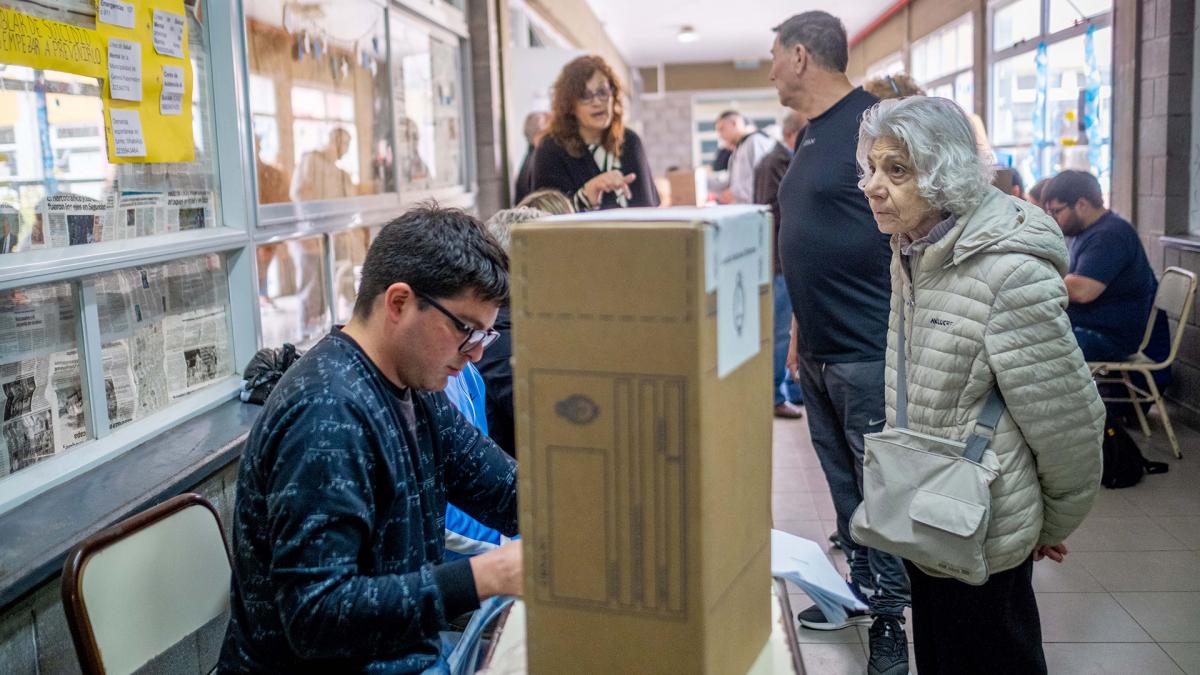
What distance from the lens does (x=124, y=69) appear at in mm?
2178

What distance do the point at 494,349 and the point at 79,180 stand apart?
920 mm

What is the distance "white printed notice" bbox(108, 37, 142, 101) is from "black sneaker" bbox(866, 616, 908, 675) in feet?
7.09

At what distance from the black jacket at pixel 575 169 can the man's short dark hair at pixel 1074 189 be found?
1.89 metres

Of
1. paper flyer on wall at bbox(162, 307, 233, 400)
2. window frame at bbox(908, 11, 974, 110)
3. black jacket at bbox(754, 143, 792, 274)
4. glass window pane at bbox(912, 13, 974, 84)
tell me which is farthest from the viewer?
glass window pane at bbox(912, 13, 974, 84)

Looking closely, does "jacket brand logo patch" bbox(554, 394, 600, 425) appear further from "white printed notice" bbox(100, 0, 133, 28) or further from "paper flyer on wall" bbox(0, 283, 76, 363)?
"white printed notice" bbox(100, 0, 133, 28)

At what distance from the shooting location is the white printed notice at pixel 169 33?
2.31 metres

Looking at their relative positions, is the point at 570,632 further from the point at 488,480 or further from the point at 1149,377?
the point at 1149,377

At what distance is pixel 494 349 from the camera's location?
2.23 meters

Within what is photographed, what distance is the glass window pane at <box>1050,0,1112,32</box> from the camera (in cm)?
616

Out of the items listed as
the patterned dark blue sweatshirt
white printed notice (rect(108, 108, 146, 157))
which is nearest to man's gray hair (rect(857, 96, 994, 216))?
the patterned dark blue sweatshirt

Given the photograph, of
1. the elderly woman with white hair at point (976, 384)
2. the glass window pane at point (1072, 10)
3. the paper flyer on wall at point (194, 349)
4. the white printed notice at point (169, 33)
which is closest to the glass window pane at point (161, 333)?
the paper flyer on wall at point (194, 349)

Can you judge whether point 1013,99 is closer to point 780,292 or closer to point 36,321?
point 780,292

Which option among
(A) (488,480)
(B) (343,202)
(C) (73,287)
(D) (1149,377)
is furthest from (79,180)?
(D) (1149,377)

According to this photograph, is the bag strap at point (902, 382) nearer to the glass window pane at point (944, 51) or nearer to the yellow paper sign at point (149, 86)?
the yellow paper sign at point (149, 86)
